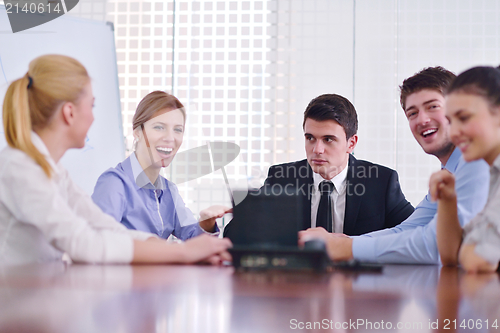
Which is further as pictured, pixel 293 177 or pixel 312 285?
pixel 293 177

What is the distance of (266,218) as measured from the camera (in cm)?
90

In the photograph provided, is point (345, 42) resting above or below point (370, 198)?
above

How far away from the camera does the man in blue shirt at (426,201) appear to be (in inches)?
44.9

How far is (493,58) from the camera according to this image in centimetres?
324

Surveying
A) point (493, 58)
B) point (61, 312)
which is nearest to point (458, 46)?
point (493, 58)

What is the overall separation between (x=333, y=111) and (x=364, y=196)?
46 cm

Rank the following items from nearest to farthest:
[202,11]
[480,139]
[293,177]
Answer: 1. [480,139]
2. [293,177]
3. [202,11]

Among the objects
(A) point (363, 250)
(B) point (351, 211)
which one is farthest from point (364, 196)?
(A) point (363, 250)

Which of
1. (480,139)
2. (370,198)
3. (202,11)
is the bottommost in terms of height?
(370,198)

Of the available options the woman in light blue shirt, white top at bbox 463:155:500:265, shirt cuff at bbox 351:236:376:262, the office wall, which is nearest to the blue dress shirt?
the woman in light blue shirt

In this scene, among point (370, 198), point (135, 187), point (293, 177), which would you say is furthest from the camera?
point (293, 177)

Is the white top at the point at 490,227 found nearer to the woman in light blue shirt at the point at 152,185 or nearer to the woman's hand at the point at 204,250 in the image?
the woman's hand at the point at 204,250

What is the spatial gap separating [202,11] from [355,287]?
10.7 feet

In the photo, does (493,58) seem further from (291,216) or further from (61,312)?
(61,312)
